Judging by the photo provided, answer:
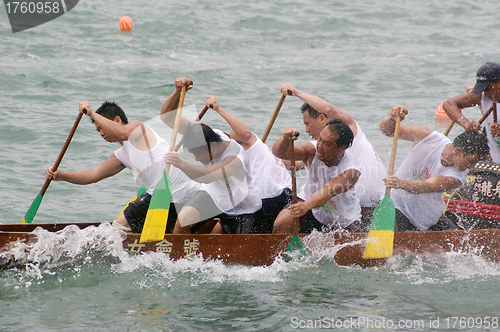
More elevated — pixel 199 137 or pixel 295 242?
pixel 199 137

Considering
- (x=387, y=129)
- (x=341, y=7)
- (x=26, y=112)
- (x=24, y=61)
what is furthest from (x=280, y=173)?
(x=341, y=7)

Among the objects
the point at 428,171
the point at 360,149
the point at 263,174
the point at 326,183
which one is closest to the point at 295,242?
the point at 326,183

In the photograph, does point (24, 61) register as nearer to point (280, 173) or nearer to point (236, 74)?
point (236, 74)

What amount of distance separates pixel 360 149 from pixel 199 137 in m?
1.44

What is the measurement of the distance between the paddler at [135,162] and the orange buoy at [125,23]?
1099cm

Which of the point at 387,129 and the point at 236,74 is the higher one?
the point at 236,74

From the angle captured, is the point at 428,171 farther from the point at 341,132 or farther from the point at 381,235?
the point at 341,132

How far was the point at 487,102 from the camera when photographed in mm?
5891

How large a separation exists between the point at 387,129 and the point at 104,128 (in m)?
2.63

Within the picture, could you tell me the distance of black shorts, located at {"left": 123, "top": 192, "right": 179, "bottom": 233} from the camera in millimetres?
5152

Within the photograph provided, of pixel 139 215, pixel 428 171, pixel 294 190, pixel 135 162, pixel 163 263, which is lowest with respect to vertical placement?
pixel 163 263

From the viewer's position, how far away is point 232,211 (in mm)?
4961

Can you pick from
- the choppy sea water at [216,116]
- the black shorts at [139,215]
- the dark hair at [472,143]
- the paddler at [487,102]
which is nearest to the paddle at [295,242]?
the choppy sea water at [216,116]

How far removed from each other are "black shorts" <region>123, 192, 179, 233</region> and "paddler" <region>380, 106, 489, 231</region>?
6.43 ft
